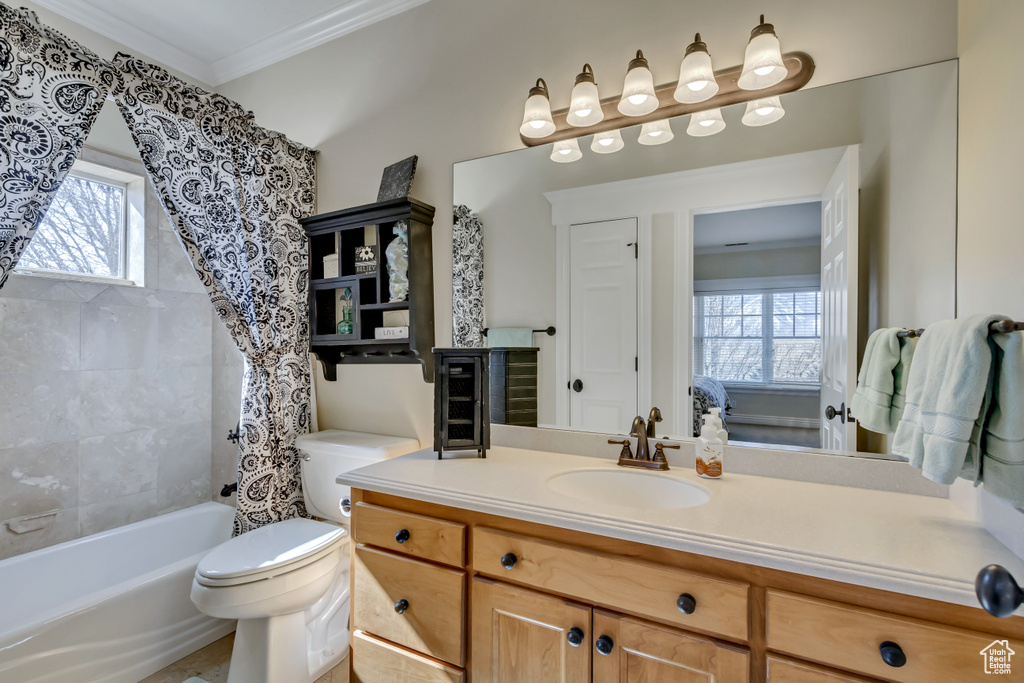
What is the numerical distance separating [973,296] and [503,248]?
130cm

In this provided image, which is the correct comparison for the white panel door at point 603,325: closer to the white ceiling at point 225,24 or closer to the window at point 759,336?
the window at point 759,336

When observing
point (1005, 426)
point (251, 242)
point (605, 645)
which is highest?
point (251, 242)

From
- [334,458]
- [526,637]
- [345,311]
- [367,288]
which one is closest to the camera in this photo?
[526,637]

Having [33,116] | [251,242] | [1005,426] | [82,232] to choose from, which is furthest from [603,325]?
[82,232]

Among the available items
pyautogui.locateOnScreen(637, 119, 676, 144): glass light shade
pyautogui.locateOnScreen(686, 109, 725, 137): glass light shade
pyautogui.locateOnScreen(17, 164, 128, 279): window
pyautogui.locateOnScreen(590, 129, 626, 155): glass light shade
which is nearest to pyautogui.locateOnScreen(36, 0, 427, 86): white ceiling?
pyautogui.locateOnScreen(17, 164, 128, 279): window

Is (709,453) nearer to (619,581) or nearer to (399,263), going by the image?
(619,581)

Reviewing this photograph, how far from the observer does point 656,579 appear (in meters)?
0.97

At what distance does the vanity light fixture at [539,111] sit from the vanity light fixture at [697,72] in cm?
42

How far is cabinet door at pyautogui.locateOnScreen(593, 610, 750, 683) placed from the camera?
2.97ft

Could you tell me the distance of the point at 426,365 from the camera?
1908 millimetres

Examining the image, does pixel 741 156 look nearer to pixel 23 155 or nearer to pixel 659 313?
pixel 659 313

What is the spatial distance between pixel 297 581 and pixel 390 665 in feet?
1.69

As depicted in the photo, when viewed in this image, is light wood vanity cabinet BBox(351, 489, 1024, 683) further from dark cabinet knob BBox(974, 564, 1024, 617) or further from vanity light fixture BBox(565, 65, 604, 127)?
vanity light fixture BBox(565, 65, 604, 127)

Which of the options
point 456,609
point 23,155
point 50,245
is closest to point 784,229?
point 456,609
